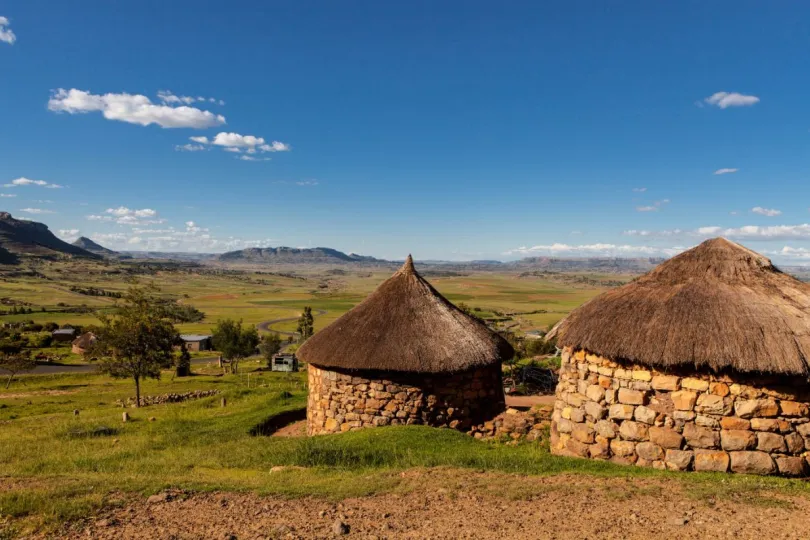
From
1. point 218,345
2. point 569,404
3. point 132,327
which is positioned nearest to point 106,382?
point 218,345

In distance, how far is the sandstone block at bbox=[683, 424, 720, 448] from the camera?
837 centimetres

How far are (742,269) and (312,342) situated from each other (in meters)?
10.9

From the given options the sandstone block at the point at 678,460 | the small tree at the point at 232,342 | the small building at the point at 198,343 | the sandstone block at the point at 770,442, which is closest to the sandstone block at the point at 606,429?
the sandstone block at the point at 678,460

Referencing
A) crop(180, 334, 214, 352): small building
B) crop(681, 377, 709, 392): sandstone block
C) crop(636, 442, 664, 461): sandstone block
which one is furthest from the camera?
crop(180, 334, 214, 352): small building

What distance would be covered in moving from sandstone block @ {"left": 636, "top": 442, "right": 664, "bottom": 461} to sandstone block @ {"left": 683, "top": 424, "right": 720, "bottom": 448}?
513mm

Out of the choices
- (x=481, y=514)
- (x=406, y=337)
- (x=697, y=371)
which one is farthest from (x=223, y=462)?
(x=697, y=371)

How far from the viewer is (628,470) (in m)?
8.66

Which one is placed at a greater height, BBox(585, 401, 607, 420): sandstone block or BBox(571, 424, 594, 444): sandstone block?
BBox(585, 401, 607, 420): sandstone block

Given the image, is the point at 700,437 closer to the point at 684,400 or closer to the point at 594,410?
the point at 684,400

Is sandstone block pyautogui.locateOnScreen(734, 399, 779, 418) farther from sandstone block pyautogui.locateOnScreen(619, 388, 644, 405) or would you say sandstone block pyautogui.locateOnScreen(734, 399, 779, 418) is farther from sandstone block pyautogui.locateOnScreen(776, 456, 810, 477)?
sandstone block pyautogui.locateOnScreen(619, 388, 644, 405)

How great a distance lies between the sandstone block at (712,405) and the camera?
8.32 metres

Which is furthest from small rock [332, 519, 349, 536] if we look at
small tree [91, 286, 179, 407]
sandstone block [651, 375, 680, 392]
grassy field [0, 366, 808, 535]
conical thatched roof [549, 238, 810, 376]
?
small tree [91, 286, 179, 407]

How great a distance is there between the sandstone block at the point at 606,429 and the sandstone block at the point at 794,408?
2.66 meters

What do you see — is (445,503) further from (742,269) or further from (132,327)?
(132,327)
